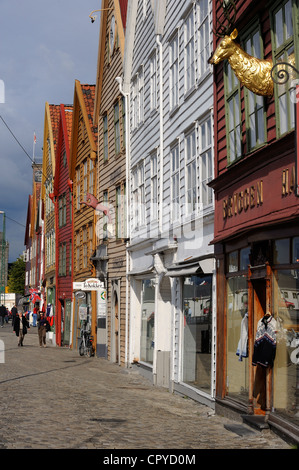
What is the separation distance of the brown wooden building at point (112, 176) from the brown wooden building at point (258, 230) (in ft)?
37.0

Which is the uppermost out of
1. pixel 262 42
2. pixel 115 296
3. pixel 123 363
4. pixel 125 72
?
pixel 125 72

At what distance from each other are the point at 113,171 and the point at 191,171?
1083cm

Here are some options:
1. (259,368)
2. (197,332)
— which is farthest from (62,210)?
(259,368)

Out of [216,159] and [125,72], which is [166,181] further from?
[125,72]

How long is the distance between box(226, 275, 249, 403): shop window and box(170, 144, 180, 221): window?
4974 millimetres

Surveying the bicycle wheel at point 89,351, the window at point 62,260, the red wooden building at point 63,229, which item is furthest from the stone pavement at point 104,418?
the window at point 62,260

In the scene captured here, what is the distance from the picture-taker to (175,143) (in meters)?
17.8

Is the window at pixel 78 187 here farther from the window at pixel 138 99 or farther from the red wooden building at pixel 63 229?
the window at pixel 138 99

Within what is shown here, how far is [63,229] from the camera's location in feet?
128

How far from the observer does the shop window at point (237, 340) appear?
11516 mm

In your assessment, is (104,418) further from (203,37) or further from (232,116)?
(203,37)

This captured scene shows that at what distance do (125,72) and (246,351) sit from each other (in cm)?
1539

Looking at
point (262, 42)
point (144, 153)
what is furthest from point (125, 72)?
point (262, 42)

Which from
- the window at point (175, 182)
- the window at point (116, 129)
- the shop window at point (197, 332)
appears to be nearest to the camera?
the shop window at point (197, 332)
